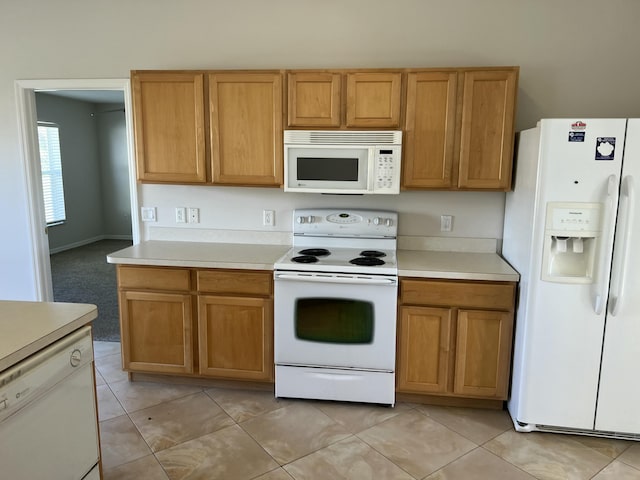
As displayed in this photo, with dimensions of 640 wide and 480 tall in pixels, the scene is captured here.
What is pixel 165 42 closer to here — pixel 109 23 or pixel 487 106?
pixel 109 23

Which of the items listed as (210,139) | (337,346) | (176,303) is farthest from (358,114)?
(176,303)

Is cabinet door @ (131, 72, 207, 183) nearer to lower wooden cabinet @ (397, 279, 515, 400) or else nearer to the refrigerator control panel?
lower wooden cabinet @ (397, 279, 515, 400)

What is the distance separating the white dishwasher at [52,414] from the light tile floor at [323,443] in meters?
0.65

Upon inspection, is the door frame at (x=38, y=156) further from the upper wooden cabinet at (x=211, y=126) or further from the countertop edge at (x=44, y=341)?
the countertop edge at (x=44, y=341)

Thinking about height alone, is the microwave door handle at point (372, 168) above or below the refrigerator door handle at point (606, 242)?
above

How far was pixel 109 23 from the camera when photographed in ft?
10.9

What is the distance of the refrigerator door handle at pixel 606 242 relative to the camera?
7.42ft

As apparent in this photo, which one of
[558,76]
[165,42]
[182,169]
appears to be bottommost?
[182,169]

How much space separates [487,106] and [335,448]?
2.14 meters

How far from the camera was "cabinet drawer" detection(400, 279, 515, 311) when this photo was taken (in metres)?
2.64

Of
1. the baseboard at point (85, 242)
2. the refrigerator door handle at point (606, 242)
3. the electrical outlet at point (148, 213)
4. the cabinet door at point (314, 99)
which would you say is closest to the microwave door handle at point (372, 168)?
the cabinet door at point (314, 99)

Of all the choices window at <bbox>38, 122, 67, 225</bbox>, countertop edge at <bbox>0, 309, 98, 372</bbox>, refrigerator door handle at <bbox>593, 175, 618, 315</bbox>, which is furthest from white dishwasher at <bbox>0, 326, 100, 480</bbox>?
window at <bbox>38, 122, 67, 225</bbox>

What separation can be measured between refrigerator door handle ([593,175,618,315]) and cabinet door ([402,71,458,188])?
860 mm

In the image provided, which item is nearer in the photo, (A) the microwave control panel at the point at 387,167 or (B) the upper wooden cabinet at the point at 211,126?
(A) the microwave control panel at the point at 387,167
